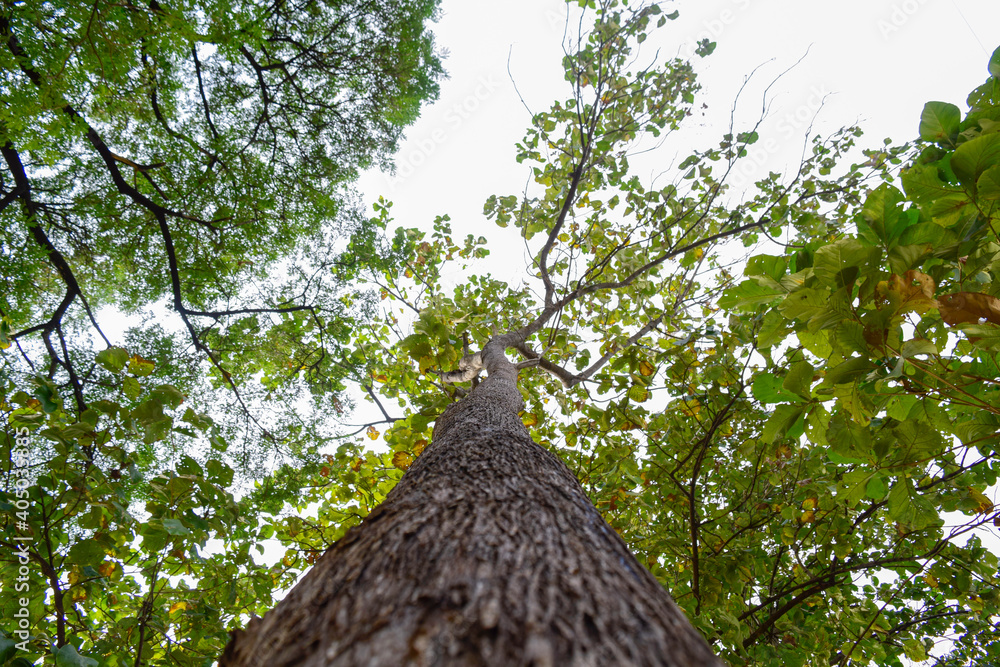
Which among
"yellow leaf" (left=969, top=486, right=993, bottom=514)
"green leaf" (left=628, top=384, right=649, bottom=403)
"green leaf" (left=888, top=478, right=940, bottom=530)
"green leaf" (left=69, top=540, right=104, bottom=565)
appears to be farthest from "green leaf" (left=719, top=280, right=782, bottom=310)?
"green leaf" (left=69, top=540, right=104, bottom=565)

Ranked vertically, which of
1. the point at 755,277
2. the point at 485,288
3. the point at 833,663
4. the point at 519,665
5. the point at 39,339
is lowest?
the point at 833,663

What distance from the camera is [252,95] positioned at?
478 cm

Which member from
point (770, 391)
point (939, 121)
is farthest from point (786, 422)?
point (939, 121)

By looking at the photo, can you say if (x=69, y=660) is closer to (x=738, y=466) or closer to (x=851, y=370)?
(x=851, y=370)

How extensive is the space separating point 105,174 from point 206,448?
3.05m

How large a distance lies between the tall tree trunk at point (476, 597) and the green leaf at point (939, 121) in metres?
1.67

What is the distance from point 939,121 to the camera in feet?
4.39

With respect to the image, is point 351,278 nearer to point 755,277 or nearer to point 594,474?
point 594,474

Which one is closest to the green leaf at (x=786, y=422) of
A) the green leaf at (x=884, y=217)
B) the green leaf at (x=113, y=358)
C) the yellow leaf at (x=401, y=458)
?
the green leaf at (x=884, y=217)

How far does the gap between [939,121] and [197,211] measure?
5.75 meters

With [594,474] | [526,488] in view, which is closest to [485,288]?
[594,474]

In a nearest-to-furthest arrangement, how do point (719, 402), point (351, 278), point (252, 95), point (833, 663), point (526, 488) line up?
point (526, 488)
point (719, 402)
point (833, 663)
point (252, 95)
point (351, 278)

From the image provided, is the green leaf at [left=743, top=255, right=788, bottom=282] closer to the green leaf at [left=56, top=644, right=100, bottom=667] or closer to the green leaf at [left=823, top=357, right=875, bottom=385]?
the green leaf at [left=823, top=357, right=875, bottom=385]

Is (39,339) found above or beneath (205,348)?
above
